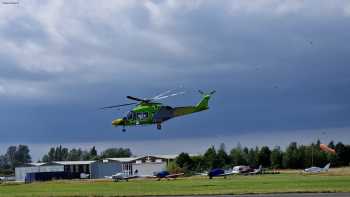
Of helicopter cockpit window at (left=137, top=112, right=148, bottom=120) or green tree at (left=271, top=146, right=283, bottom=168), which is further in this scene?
green tree at (left=271, top=146, right=283, bottom=168)

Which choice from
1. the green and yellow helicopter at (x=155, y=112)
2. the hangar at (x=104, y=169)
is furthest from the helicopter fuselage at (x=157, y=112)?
the hangar at (x=104, y=169)

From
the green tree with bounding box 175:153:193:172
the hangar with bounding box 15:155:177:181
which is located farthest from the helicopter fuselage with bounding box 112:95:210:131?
the green tree with bounding box 175:153:193:172

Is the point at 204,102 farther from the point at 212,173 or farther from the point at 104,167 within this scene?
the point at 104,167

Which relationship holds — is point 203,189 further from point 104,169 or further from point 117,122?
point 104,169

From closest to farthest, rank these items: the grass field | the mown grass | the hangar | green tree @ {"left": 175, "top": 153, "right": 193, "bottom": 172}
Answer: the mown grass → the grass field → the hangar → green tree @ {"left": 175, "top": 153, "right": 193, "bottom": 172}

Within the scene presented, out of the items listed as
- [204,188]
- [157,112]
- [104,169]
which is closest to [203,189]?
[204,188]

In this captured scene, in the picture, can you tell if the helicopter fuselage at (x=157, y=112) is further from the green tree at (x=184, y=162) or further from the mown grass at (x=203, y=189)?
the green tree at (x=184, y=162)

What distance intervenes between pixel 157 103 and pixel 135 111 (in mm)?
2889

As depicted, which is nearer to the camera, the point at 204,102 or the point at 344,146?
the point at 204,102

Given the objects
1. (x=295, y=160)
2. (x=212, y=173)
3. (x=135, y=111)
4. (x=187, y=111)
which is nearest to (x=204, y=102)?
(x=187, y=111)

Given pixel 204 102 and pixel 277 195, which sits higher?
pixel 204 102

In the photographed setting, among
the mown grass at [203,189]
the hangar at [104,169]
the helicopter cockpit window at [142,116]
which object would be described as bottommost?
the mown grass at [203,189]

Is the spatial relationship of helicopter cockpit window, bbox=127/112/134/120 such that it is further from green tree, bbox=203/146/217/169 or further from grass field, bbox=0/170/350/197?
green tree, bbox=203/146/217/169

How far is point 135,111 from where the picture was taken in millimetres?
71312
